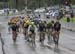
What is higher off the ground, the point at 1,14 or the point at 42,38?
the point at 42,38

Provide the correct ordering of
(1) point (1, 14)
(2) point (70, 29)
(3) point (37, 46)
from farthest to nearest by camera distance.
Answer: (1) point (1, 14)
(2) point (70, 29)
(3) point (37, 46)

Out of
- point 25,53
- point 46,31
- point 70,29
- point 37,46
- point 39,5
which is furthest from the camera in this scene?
point 39,5

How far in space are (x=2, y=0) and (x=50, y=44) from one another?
128546 mm

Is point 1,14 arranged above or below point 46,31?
below

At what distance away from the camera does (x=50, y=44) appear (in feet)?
90.6

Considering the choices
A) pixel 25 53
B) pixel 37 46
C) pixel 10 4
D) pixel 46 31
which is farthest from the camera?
pixel 10 4

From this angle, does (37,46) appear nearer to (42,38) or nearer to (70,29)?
(42,38)

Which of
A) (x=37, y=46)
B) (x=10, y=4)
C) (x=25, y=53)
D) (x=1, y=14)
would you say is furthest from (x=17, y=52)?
(x=10, y=4)

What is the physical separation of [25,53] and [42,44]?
538cm

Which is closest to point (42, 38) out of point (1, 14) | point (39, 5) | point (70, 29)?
point (70, 29)

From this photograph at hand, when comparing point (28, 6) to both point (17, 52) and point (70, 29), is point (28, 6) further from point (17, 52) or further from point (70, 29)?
point (17, 52)

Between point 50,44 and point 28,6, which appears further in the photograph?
point 28,6

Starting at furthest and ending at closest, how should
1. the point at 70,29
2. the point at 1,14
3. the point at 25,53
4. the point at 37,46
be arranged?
the point at 1,14, the point at 70,29, the point at 37,46, the point at 25,53

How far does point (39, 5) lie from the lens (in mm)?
124312
